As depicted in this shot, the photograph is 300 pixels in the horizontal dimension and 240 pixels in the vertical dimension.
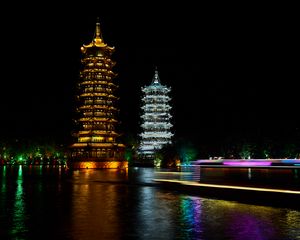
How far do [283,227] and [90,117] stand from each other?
213 feet

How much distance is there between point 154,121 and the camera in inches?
3937

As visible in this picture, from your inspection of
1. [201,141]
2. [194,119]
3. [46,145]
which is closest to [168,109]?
[194,119]

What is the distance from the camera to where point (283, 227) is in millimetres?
11203

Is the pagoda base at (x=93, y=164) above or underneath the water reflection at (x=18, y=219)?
above

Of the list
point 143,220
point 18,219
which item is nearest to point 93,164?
point 18,219

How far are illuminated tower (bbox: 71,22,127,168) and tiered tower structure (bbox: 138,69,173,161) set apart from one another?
2147 centimetres

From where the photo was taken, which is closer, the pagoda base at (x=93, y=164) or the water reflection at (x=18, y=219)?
the water reflection at (x=18, y=219)

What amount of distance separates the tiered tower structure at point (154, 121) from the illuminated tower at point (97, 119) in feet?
70.4

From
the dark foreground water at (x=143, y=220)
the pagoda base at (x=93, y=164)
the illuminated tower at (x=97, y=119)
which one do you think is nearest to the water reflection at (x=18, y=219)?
the dark foreground water at (x=143, y=220)

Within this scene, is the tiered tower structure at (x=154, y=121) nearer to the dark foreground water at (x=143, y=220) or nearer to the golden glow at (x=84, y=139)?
the golden glow at (x=84, y=139)

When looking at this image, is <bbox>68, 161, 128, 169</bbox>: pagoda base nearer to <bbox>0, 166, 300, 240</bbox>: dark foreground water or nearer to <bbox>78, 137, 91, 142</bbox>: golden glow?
<bbox>78, 137, 91, 142</bbox>: golden glow

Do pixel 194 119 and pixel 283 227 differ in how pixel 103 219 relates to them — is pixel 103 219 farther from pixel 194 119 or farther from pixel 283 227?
pixel 194 119

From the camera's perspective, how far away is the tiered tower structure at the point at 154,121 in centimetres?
9864

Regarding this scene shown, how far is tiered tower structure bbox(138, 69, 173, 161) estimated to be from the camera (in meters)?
98.6
